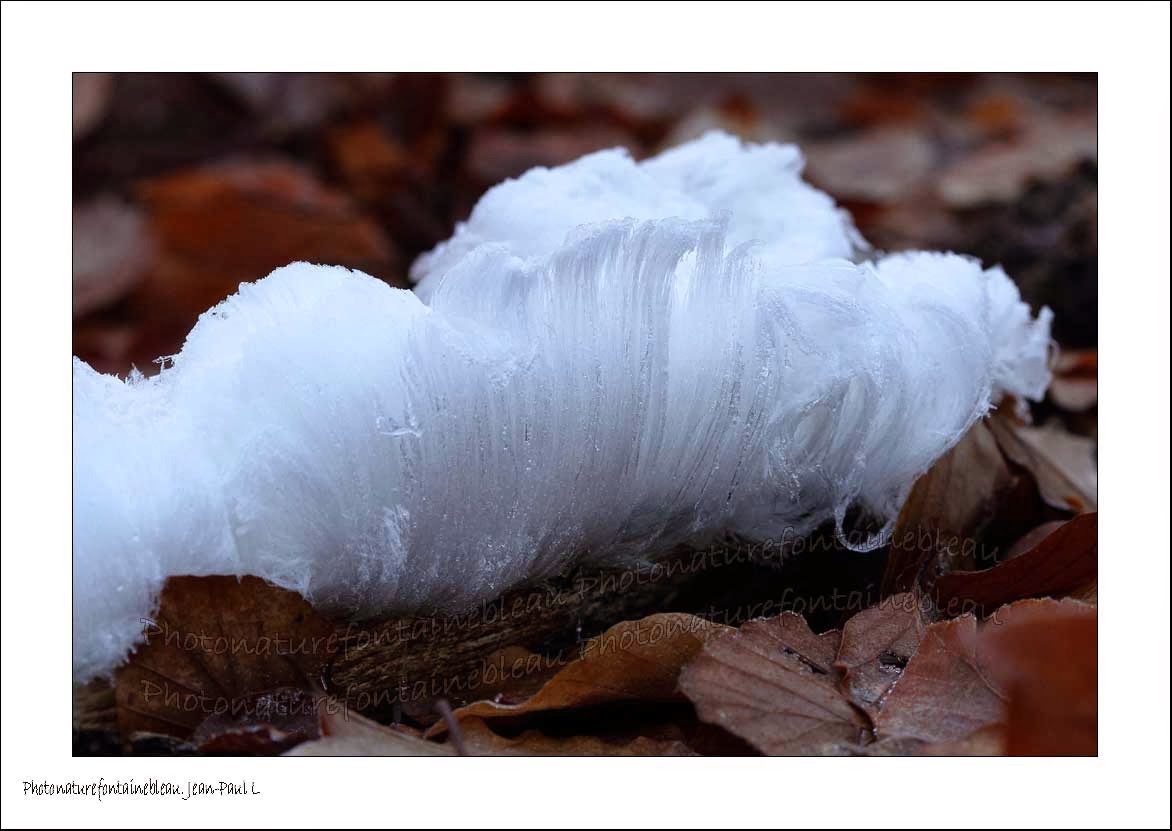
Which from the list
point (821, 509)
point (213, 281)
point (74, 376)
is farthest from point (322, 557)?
point (213, 281)

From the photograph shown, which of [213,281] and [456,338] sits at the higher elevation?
[213,281]

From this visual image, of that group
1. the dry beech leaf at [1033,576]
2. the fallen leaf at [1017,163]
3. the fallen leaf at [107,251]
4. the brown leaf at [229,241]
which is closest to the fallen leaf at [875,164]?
the fallen leaf at [1017,163]

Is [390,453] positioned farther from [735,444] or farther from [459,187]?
[459,187]

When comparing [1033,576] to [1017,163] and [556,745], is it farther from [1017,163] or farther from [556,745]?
[1017,163]

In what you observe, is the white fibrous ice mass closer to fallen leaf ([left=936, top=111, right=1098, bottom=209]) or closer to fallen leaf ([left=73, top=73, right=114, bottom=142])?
fallen leaf ([left=936, top=111, right=1098, bottom=209])

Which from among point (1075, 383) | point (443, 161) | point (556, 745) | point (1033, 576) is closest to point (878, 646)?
point (1033, 576)

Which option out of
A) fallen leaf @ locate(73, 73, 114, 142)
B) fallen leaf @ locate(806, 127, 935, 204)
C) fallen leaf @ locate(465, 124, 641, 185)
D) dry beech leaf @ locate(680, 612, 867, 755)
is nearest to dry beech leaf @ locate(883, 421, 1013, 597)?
dry beech leaf @ locate(680, 612, 867, 755)
